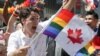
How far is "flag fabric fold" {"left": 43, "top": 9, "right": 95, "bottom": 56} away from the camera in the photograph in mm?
5828

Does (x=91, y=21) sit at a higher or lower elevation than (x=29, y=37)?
lower

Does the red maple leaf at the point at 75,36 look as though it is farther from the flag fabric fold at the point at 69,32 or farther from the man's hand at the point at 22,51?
the man's hand at the point at 22,51

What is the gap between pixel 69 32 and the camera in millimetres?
5844

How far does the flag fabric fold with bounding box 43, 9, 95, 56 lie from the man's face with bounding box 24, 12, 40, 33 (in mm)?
222

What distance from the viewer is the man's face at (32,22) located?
5570 mm

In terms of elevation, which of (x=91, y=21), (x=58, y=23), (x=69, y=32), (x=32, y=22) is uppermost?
(x=32, y=22)

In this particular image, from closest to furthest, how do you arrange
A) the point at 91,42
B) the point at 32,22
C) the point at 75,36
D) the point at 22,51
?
the point at 22,51, the point at 32,22, the point at 75,36, the point at 91,42

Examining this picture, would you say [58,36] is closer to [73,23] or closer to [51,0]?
[73,23]

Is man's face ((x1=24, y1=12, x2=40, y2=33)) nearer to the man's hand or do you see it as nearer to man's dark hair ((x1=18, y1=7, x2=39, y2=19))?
man's dark hair ((x1=18, y1=7, x2=39, y2=19))

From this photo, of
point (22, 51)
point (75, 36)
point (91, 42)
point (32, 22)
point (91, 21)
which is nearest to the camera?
point (22, 51)

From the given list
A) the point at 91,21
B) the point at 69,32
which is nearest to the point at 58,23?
the point at 69,32

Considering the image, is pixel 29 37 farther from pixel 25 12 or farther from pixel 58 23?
pixel 58 23

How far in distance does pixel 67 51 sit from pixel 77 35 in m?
0.24

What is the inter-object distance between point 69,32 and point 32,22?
1.77 ft
